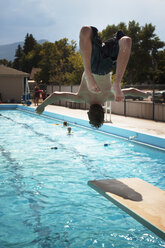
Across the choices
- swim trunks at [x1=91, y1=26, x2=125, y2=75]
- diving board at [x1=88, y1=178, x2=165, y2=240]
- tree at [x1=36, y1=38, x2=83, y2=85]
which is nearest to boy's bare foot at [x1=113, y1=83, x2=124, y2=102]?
swim trunks at [x1=91, y1=26, x2=125, y2=75]

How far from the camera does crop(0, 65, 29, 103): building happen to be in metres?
25.0

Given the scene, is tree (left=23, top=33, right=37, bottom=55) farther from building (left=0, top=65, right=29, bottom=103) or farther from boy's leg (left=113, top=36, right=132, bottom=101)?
boy's leg (left=113, top=36, right=132, bottom=101)

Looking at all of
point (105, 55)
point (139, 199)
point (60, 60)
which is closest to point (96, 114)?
point (105, 55)

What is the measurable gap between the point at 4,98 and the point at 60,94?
22011 mm

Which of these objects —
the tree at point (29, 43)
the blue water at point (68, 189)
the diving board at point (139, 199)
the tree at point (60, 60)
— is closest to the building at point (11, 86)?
the tree at point (60, 60)

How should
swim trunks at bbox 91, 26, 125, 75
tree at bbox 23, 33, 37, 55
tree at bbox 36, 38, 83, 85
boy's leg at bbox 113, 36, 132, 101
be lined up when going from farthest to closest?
tree at bbox 23, 33, 37, 55, tree at bbox 36, 38, 83, 85, swim trunks at bbox 91, 26, 125, 75, boy's leg at bbox 113, 36, 132, 101

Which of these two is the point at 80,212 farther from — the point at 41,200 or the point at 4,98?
the point at 4,98

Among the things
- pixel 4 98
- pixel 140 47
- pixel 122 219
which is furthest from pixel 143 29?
pixel 122 219

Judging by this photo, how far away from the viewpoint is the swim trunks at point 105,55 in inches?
153

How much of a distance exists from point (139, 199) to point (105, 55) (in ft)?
6.85

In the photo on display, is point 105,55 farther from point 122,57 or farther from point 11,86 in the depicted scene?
point 11,86

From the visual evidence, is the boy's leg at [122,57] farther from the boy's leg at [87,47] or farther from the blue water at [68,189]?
the blue water at [68,189]

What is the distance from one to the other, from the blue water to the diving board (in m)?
0.37

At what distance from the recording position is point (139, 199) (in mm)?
4367
